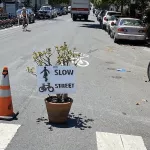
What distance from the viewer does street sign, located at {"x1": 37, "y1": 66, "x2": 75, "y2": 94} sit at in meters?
6.27

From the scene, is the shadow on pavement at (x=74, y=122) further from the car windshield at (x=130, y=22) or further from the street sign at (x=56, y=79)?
the car windshield at (x=130, y=22)

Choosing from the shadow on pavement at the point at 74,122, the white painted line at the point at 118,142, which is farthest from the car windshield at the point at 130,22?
the white painted line at the point at 118,142

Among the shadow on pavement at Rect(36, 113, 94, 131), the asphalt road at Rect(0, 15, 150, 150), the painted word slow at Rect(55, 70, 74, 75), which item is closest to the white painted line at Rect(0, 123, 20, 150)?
the asphalt road at Rect(0, 15, 150, 150)

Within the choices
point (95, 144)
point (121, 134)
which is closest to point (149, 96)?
point (121, 134)

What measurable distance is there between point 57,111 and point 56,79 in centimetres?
55

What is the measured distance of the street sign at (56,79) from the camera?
247 inches

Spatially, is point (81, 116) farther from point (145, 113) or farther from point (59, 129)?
point (145, 113)

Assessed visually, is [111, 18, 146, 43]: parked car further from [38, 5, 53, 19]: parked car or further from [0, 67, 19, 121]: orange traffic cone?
[38, 5, 53, 19]: parked car

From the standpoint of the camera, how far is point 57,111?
6223 millimetres

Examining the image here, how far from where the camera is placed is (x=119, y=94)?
8.82 m

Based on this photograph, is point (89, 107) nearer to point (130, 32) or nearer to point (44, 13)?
point (130, 32)

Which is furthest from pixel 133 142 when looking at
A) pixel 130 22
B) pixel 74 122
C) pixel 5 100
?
pixel 130 22

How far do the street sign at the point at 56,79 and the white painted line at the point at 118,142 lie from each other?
994mm

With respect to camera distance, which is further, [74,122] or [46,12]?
[46,12]
